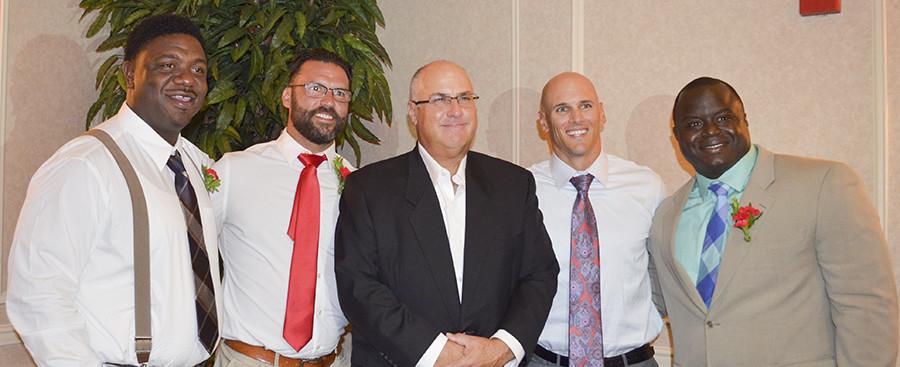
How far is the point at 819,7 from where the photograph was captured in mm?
3395

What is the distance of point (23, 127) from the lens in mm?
3865

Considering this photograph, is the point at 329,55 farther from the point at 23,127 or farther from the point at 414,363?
the point at 23,127

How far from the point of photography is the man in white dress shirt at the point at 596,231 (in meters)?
2.89

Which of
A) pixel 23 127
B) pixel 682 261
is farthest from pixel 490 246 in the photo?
pixel 23 127

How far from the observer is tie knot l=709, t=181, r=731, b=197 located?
265cm

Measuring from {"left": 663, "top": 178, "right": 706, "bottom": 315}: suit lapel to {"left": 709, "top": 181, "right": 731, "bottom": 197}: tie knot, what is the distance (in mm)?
135

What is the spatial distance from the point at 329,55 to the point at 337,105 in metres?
0.25

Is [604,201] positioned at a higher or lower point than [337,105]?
lower

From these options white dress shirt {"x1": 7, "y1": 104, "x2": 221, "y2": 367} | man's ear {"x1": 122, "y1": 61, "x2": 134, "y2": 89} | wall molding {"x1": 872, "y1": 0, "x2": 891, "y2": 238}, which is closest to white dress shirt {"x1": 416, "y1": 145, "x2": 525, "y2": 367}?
white dress shirt {"x1": 7, "y1": 104, "x2": 221, "y2": 367}

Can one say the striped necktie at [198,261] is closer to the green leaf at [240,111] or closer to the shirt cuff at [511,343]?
the shirt cuff at [511,343]

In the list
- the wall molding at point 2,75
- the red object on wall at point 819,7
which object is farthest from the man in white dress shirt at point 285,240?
the red object on wall at point 819,7

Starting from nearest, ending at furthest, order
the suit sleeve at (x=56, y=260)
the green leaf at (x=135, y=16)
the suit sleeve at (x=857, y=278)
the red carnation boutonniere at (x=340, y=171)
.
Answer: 1. the suit sleeve at (x=56, y=260)
2. the suit sleeve at (x=857, y=278)
3. the red carnation boutonniere at (x=340, y=171)
4. the green leaf at (x=135, y=16)

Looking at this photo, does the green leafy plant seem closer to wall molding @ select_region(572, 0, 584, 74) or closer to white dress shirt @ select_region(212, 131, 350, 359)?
white dress shirt @ select_region(212, 131, 350, 359)

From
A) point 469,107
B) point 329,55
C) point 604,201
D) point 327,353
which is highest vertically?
point 329,55
